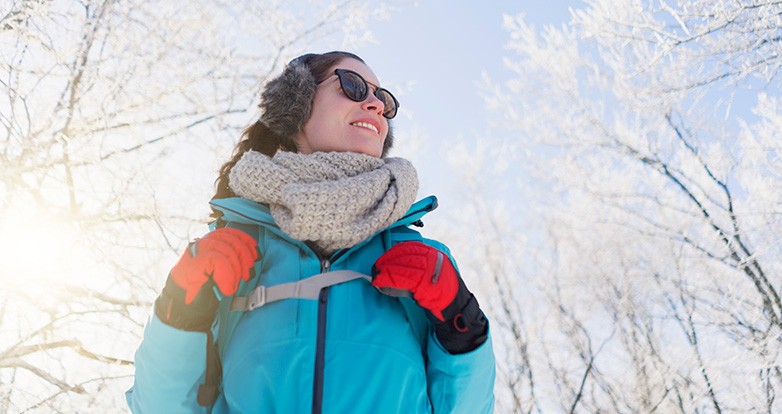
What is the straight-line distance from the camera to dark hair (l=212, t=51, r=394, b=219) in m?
1.78

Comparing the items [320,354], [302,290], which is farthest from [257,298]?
[320,354]

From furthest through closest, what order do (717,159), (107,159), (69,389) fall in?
(717,159) < (107,159) < (69,389)

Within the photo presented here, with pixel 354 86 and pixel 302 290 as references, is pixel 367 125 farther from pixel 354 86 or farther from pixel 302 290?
pixel 302 290

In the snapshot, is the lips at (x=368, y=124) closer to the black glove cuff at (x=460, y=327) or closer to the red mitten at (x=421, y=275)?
the red mitten at (x=421, y=275)

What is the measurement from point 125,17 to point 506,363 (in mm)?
7456

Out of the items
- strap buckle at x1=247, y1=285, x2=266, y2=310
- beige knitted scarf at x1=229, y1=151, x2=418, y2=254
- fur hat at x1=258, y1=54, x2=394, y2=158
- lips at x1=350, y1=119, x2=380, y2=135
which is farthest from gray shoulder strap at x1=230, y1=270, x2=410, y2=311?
fur hat at x1=258, y1=54, x2=394, y2=158

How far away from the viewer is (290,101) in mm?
1783

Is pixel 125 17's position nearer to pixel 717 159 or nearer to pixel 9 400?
pixel 9 400

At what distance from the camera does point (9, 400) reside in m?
2.88

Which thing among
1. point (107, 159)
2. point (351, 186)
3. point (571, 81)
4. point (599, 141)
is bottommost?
point (351, 186)

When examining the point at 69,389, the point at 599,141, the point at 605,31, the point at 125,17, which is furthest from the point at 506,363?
the point at 125,17

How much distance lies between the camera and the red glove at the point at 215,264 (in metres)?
1.13

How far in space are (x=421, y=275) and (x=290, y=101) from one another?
967 mm

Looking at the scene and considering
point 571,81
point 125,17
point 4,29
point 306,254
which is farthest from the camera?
point 571,81
